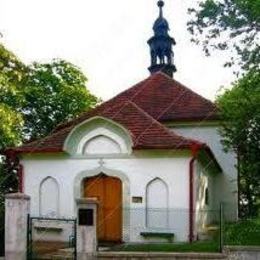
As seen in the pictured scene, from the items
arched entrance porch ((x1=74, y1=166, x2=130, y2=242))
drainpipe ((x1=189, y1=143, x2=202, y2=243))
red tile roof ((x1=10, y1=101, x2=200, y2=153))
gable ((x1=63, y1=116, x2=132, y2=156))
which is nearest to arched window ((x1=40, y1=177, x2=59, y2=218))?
arched entrance porch ((x1=74, y1=166, x2=130, y2=242))

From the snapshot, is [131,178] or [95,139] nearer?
[131,178]

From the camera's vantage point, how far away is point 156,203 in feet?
65.5

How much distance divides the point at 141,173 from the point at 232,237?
12.0 feet

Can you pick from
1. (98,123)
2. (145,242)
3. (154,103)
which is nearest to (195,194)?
(145,242)

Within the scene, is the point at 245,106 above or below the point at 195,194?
above

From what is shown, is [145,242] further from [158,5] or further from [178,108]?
[158,5]

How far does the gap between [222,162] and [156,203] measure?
7.37 m

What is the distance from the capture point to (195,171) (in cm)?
2044

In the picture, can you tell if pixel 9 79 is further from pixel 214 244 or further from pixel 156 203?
pixel 214 244

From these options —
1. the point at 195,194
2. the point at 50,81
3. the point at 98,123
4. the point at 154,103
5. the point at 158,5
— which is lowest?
the point at 195,194

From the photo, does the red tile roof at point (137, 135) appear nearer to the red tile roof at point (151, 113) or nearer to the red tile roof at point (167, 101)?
the red tile roof at point (151, 113)

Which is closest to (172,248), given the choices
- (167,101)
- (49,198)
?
(49,198)

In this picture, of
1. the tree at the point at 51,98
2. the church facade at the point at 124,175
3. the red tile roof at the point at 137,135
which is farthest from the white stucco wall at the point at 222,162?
the tree at the point at 51,98

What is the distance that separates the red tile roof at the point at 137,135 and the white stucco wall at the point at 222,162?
4.43 m
